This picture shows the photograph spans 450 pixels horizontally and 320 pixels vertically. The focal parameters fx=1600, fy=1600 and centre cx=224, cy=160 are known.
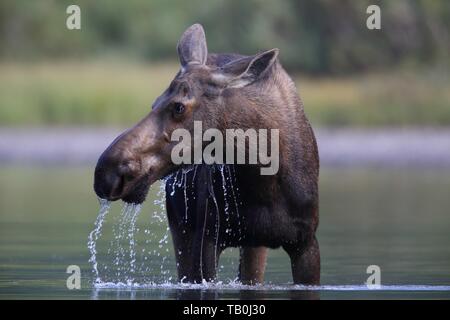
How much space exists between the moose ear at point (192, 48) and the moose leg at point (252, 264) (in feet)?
6.03

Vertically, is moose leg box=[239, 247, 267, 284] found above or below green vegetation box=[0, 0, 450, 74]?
below

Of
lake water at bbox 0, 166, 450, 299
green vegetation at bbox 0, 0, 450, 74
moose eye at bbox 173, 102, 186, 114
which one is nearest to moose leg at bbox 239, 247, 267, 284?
lake water at bbox 0, 166, 450, 299

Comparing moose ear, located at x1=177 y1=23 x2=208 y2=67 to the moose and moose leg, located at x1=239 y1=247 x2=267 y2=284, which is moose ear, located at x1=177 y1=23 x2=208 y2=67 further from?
moose leg, located at x1=239 y1=247 x2=267 y2=284

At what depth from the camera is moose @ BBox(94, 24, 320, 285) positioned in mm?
11734

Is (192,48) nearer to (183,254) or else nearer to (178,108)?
(178,108)

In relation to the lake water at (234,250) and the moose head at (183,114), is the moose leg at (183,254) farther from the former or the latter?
the moose head at (183,114)

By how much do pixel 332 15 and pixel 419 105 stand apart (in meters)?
6.75

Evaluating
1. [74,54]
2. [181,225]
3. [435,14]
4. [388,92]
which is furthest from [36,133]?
[181,225]

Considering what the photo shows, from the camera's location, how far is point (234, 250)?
720 inches

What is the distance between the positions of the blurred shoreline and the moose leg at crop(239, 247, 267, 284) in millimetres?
21384
